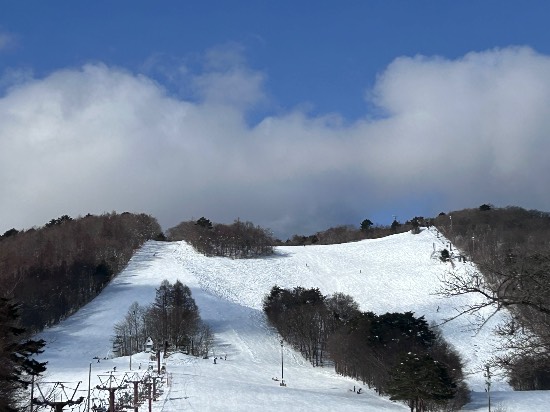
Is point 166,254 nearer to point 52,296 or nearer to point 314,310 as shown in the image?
point 52,296

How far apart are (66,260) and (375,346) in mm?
66390

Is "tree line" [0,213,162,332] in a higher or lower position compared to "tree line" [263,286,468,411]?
higher

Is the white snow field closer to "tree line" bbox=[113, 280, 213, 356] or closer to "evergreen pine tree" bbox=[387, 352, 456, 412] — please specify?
"tree line" bbox=[113, 280, 213, 356]

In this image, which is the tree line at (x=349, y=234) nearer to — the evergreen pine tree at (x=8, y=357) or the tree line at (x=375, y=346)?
the tree line at (x=375, y=346)

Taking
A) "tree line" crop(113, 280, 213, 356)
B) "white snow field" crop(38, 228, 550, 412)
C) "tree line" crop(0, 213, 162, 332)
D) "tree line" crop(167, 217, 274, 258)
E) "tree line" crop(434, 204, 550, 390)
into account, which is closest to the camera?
"tree line" crop(434, 204, 550, 390)

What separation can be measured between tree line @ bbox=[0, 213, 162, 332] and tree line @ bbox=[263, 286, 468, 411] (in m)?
31.3

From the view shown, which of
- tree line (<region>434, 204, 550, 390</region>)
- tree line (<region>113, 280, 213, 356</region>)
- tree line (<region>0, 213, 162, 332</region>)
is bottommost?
tree line (<region>113, 280, 213, 356</region>)

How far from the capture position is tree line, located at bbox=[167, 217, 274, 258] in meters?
141

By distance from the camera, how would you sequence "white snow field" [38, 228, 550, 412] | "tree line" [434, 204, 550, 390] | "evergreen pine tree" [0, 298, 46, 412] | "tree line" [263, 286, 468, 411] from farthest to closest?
"white snow field" [38, 228, 550, 412]
"tree line" [263, 286, 468, 411]
"evergreen pine tree" [0, 298, 46, 412]
"tree line" [434, 204, 550, 390]

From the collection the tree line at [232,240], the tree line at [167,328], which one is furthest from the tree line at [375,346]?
the tree line at [232,240]

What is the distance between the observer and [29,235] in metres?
151

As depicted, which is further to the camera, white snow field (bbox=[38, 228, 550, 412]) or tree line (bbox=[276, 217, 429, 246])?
tree line (bbox=[276, 217, 429, 246])

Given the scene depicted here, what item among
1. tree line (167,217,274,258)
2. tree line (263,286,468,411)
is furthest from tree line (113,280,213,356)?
tree line (167,217,274,258)

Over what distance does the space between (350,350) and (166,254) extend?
7703 cm
